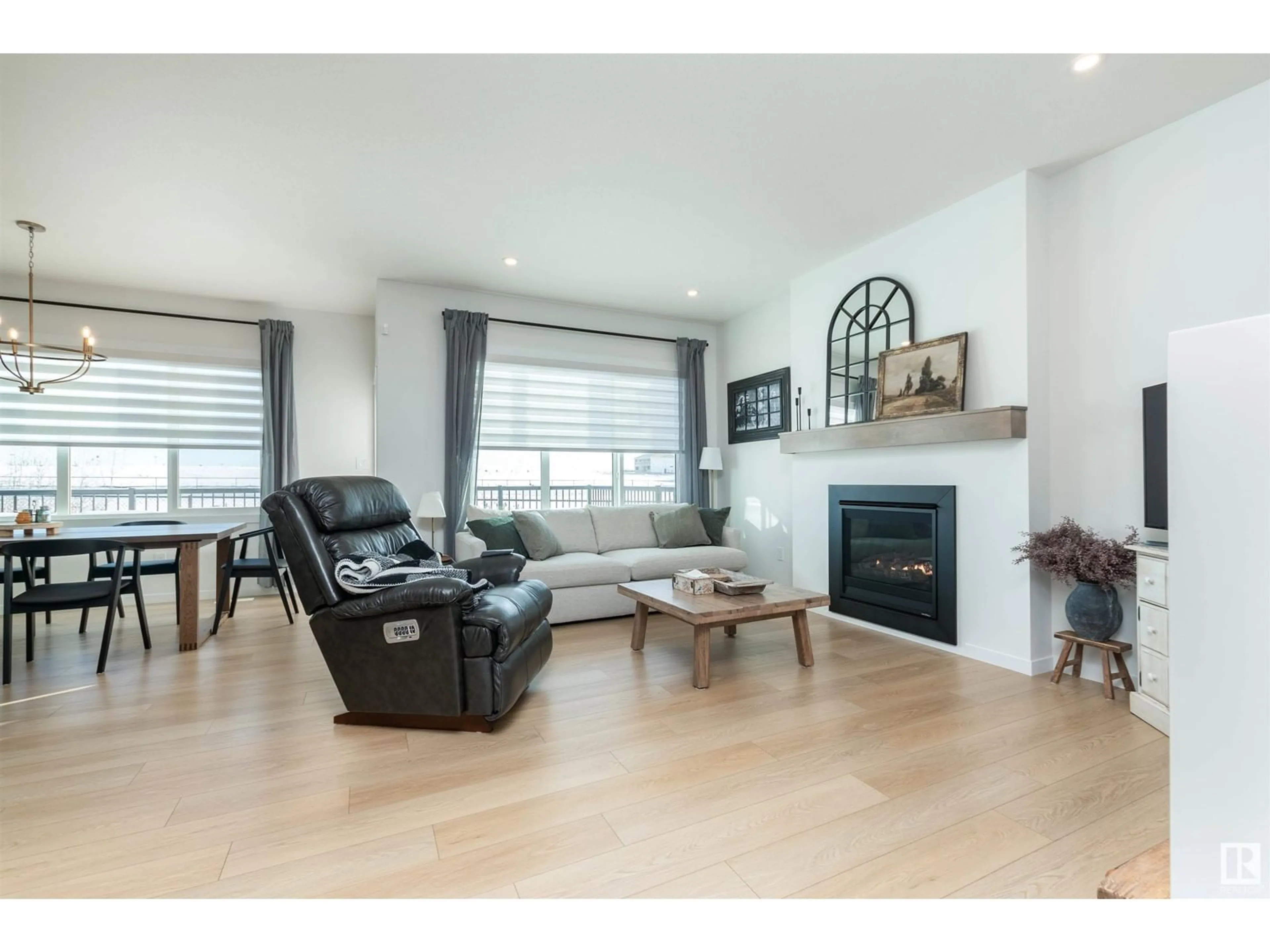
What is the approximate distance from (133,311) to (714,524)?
5230 millimetres

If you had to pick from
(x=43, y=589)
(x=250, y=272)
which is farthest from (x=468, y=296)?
(x=43, y=589)

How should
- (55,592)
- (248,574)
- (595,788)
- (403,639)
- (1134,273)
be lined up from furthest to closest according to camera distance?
(248,574) → (55,592) → (1134,273) → (403,639) → (595,788)

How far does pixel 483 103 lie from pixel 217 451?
4330 millimetres

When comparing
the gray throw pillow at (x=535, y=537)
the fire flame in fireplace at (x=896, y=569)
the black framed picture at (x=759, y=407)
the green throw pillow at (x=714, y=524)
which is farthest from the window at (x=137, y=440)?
the fire flame in fireplace at (x=896, y=569)

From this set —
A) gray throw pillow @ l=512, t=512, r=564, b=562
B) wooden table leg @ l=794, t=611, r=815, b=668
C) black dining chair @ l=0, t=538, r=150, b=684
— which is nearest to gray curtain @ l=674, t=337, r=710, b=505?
gray throw pillow @ l=512, t=512, r=564, b=562

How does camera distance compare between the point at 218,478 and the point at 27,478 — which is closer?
the point at 27,478

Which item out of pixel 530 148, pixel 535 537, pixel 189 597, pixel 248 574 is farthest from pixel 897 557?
pixel 248 574

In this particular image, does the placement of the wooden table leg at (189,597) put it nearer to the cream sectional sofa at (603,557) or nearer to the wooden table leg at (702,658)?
the cream sectional sofa at (603,557)

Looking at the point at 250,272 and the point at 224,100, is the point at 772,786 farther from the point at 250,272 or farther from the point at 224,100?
the point at 250,272

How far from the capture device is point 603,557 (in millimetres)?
4488

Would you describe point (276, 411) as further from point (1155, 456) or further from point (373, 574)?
point (1155, 456)

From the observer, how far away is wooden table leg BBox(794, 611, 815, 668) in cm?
309

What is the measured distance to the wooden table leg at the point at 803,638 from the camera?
3.09 m

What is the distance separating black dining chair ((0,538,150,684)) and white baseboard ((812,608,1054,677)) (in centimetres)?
445
